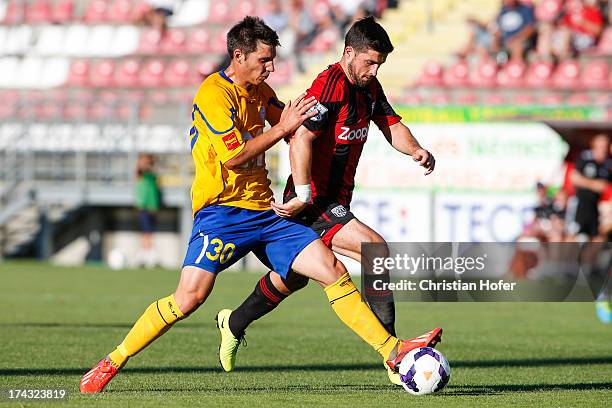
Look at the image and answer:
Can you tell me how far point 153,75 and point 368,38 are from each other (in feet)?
65.5

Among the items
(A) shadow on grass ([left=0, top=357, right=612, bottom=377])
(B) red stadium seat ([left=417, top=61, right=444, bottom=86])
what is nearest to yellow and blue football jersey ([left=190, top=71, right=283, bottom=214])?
(A) shadow on grass ([left=0, top=357, right=612, bottom=377])

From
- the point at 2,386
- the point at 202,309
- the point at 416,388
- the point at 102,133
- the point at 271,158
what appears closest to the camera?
the point at 416,388

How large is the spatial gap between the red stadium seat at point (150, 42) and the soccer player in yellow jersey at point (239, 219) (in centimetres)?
2067

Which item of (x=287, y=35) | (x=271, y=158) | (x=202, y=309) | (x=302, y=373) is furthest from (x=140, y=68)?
(x=302, y=373)

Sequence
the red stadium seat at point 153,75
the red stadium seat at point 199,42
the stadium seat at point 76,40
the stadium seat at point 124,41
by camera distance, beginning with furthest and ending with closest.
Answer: the stadium seat at point 76,40 < the stadium seat at point 124,41 < the red stadium seat at point 199,42 < the red stadium seat at point 153,75

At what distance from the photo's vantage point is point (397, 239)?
20.1m

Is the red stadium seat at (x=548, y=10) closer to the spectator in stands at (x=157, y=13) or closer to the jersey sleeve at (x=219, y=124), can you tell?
the spectator in stands at (x=157, y=13)

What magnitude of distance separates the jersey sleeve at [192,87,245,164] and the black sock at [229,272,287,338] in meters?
1.23

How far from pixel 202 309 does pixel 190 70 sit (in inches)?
500

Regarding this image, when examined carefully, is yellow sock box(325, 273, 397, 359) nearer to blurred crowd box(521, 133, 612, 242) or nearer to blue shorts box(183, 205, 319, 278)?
blue shorts box(183, 205, 319, 278)

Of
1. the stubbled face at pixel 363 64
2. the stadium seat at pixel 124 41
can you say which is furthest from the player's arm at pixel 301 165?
the stadium seat at pixel 124 41

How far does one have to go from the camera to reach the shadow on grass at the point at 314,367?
8516mm

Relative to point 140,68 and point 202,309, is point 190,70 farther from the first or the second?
point 202,309

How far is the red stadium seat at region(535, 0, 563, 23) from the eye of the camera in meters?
23.2
